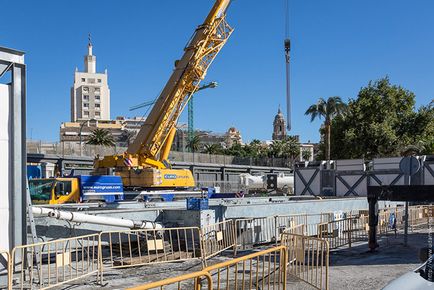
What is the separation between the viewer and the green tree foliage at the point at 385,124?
172ft

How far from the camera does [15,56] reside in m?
9.47

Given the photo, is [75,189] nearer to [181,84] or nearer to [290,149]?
[181,84]

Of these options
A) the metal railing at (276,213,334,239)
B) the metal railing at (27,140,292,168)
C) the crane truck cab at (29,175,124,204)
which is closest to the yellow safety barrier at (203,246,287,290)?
the metal railing at (276,213,334,239)

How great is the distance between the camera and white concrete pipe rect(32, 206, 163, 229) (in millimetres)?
11969

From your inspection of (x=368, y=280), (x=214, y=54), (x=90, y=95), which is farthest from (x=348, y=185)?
(x=90, y=95)

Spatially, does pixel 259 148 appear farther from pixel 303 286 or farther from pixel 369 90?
pixel 303 286

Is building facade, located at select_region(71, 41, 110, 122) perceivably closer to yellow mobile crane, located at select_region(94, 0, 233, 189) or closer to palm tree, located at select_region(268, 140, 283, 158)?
palm tree, located at select_region(268, 140, 283, 158)

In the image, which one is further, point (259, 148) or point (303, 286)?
point (259, 148)

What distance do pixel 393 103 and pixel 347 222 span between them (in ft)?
130

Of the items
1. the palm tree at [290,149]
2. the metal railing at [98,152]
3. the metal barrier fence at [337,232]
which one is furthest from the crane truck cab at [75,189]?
the palm tree at [290,149]

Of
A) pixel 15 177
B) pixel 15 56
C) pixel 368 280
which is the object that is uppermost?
pixel 15 56

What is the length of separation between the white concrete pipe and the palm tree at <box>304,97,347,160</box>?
42504 millimetres

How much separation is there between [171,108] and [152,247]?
1704cm

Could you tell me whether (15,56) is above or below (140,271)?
above
